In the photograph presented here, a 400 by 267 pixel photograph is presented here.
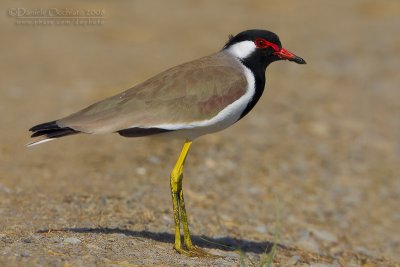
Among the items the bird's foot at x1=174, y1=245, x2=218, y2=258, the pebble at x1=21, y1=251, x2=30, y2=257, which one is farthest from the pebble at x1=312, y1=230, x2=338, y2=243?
the pebble at x1=21, y1=251, x2=30, y2=257

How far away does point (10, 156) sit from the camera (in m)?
8.99

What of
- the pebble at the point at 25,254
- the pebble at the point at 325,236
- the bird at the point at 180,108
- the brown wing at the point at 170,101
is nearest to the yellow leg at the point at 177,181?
the bird at the point at 180,108

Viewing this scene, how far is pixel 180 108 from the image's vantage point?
19.6 feet

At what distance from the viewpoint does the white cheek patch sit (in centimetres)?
640

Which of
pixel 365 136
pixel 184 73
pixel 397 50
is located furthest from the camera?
pixel 397 50

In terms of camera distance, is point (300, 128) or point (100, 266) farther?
point (300, 128)

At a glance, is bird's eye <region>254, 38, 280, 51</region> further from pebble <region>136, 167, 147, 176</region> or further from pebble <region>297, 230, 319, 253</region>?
pebble <region>136, 167, 147, 176</region>

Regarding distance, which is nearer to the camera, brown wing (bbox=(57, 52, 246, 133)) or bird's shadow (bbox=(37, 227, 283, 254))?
brown wing (bbox=(57, 52, 246, 133))

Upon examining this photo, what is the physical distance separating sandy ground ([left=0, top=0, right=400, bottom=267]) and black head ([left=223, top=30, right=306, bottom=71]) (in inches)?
49.1

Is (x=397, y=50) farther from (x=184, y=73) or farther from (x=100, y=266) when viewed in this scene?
(x=100, y=266)

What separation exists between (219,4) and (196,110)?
457 inches

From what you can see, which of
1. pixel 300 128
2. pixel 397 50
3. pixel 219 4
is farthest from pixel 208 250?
→ pixel 219 4

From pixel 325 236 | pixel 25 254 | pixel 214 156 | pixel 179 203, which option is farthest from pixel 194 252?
pixel 214 156

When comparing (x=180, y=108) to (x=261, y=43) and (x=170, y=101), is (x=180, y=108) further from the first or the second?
(x=261, y=43)
